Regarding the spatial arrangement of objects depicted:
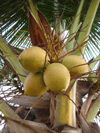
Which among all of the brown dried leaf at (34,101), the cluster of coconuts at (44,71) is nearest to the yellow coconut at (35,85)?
the cluster of coconuts at (44,71)

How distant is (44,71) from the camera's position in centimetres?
83

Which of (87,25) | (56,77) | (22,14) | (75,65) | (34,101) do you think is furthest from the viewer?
(22,14)

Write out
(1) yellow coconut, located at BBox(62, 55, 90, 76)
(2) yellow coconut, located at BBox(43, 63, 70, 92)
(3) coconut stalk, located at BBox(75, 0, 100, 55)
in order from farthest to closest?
(3) coconut stalk, located at BBox(75, 0, 100, 55)
(1) yellow coconut, located at BBox(62, 55, 90, 76)
(2) yellow coconut, located at BBox(43, 63, 70, 92)

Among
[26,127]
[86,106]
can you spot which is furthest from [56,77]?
[86,106]

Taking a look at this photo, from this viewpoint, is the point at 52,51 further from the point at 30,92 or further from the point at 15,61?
the point at 15,61

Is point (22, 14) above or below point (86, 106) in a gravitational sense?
above

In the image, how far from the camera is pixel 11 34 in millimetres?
2107

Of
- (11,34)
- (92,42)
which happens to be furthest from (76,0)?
(11,34)

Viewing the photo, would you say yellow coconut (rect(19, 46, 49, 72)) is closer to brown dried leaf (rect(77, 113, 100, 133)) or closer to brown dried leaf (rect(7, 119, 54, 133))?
brown dried leaf (rect(7, 119, 54, 133))

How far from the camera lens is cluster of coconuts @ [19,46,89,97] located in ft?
2.49

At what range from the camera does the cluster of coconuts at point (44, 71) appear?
2.49ft

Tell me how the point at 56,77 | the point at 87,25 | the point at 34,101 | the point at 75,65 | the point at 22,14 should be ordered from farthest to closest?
the point at 22,14, the point at 87,25, the point at 34,101, the point at 75,65, the point at 56,77

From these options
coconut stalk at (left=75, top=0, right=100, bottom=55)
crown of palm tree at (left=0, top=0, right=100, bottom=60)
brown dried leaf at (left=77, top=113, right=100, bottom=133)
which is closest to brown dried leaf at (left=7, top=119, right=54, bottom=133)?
brown dried leaf at (left=77, top=113, right=100, bottom=133)

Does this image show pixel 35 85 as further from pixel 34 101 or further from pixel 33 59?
pixel 34 101
